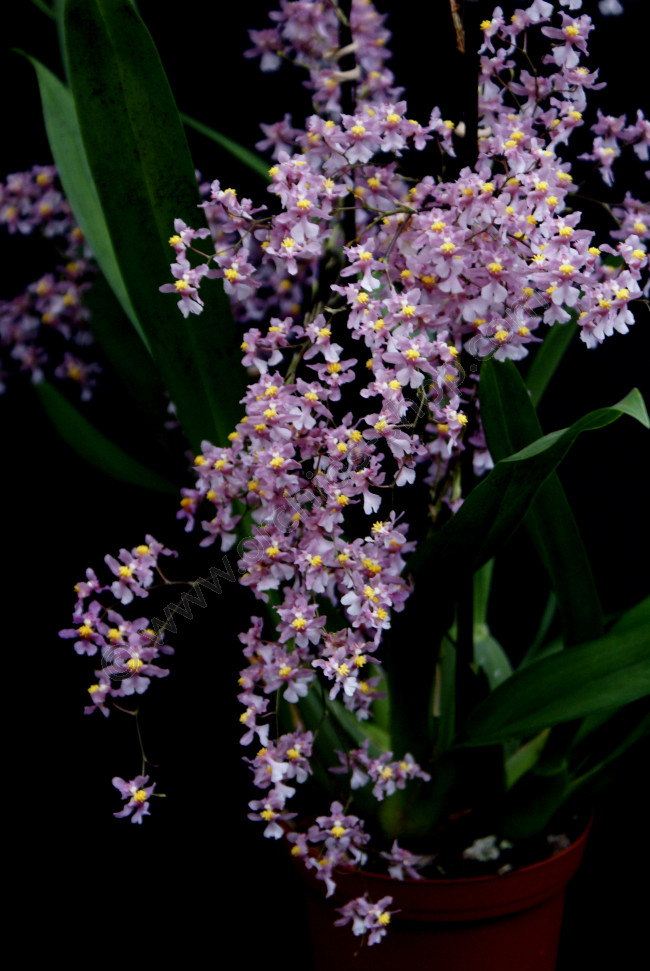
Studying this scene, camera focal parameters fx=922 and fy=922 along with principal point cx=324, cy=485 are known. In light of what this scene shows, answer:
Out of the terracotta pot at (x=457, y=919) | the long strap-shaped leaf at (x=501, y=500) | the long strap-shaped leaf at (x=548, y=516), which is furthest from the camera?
the terracotta pot at (x=457, y=919)

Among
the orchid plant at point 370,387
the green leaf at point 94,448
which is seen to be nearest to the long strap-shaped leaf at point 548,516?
the orchid plant at point 370,387

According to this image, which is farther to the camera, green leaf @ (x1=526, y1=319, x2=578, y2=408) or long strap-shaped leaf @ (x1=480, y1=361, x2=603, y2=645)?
green leaf @ (x1=526, y1=319, x2=578, y2=408)

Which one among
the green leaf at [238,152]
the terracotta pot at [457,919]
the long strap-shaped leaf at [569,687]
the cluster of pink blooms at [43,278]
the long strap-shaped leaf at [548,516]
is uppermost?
the green leaf at [238,152]

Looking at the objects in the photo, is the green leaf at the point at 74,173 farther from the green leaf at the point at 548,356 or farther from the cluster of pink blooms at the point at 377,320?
the green leaf at the point at 548,356

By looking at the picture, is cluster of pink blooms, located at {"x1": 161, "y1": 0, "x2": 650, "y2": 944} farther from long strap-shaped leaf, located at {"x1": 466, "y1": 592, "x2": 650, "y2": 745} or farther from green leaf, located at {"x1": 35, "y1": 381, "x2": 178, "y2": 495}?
green leaf, located at {"x1": 35, "y1": 381, "x2": 178, "y2": 495}

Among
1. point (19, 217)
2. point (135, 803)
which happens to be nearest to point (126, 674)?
point (135, 803)

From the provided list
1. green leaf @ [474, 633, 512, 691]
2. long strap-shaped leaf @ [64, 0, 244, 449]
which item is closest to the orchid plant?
long strap-shaped leaf @ [64, 0, 244, 449]

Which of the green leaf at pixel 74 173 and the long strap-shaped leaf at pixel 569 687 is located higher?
the green leaf at pixel 74 173
